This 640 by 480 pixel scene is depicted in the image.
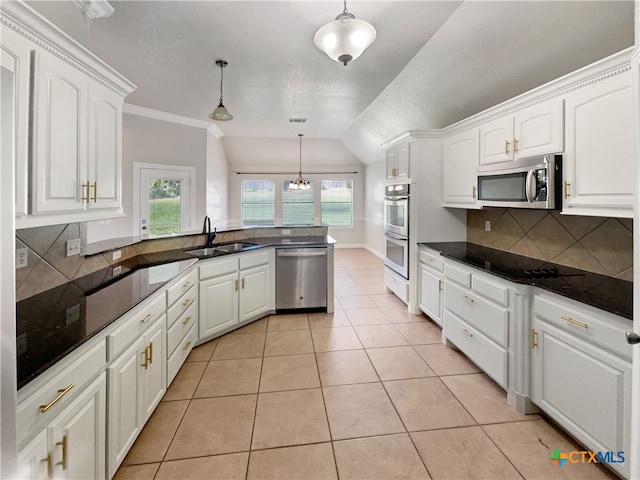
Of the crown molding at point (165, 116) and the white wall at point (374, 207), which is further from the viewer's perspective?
the white wall at point (374, 207)

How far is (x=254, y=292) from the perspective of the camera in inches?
139

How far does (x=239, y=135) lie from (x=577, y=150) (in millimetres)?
6554

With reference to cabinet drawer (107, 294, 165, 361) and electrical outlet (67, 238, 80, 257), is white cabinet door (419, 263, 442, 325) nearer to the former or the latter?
cabinet drawer (107, 294, 165, 361)

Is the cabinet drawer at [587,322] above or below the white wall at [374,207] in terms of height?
below

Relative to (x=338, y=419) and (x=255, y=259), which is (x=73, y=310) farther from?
(x=255, y=259)

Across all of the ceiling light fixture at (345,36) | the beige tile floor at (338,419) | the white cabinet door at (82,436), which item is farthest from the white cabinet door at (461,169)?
the white cabinet door at (82,436)

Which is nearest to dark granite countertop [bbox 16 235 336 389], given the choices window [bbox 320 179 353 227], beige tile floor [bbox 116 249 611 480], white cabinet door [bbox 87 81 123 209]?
white cabinet door [bbox 87 81 123 209]

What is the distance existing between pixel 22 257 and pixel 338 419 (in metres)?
2.10

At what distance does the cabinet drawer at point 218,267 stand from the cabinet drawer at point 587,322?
265cm

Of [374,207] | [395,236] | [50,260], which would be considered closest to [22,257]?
[50,260]

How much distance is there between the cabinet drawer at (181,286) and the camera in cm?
218

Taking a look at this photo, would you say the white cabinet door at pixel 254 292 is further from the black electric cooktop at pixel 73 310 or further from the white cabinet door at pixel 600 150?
the white cabinet door at pixel 600 150

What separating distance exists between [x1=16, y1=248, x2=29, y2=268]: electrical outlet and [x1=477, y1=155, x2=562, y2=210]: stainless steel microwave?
3.23m

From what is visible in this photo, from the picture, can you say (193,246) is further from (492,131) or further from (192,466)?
(492,131)
